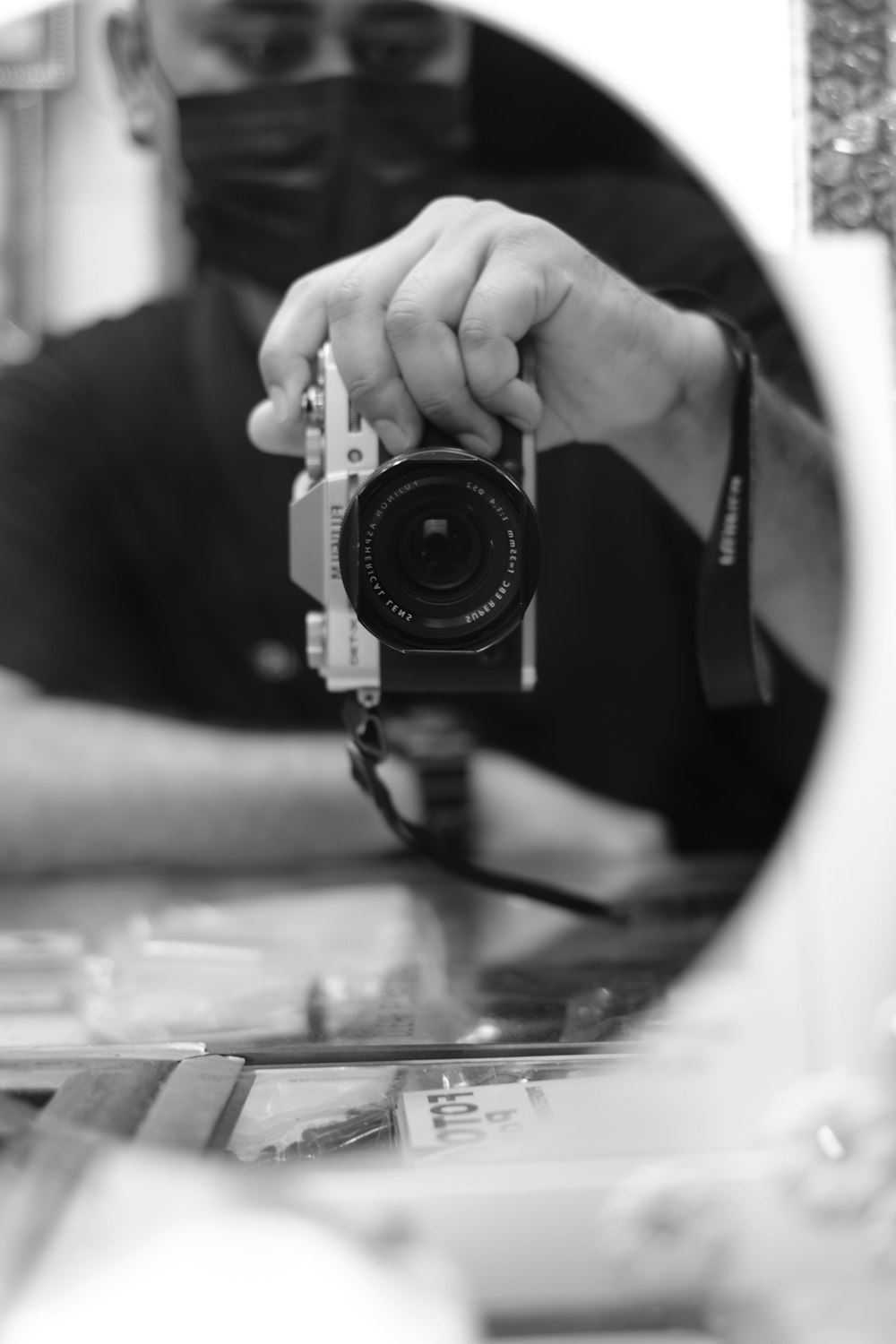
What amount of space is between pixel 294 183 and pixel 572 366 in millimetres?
235

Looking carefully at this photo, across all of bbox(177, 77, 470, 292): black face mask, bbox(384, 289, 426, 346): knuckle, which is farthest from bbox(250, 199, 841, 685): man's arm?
bbox(177, 77, 470, 292): black face mask

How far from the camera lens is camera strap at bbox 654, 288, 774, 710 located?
0.42 metres

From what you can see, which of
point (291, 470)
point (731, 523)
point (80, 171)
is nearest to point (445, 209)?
point (731, 523)

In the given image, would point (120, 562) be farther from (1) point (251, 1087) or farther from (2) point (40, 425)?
(1) point (251, 1087)

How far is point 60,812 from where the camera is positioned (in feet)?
2.35

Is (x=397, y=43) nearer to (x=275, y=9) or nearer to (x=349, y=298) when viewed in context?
(x=275, y=9)

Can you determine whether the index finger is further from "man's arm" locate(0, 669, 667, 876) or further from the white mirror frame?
"man's arm" locate(0, 669, 667, 876)

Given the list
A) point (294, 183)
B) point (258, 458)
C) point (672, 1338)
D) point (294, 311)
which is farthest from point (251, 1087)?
point (258, 458)

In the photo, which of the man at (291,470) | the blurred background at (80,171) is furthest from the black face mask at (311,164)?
the blurred background at (80,171)

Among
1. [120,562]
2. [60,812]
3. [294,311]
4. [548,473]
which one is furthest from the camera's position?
[120,562]

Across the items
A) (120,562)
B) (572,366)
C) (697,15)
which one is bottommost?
(120,562)

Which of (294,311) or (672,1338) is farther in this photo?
(294,311)

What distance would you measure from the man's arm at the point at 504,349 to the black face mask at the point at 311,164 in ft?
0.62

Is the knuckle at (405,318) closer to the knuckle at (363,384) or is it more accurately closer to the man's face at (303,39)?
the knuckle at (363,384)
